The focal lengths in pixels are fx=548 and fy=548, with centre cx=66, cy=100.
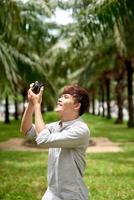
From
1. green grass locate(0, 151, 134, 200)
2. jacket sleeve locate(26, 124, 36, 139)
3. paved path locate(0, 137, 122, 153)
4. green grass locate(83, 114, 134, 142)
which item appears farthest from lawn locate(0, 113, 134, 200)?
green grass locate(83, 114, 134, 142)

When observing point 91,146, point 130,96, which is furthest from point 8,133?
point 91,146

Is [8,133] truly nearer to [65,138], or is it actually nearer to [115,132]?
[115,132]

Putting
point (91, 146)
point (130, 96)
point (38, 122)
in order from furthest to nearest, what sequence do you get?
point (130, 96), point (91, 146), point (38, 122)

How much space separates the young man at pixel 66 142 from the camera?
396 centimetres

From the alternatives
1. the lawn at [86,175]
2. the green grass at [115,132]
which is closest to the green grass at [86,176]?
the lawn at [86,175]

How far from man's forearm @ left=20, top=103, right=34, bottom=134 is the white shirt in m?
0.18

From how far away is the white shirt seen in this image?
3955 millimetres

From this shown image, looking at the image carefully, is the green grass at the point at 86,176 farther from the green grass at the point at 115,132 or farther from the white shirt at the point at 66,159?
the green grass at the point at 115,132

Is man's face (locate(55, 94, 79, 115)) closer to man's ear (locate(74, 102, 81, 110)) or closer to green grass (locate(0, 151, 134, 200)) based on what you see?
man's ear (locate(74, 102, 81, 110))

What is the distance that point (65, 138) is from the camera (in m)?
3.96

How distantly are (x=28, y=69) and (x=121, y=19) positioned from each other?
6420 millimetres

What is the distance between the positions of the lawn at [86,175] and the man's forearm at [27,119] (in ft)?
14.8

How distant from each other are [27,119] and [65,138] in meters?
0.42

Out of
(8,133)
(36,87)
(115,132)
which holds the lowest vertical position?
(115,132)
